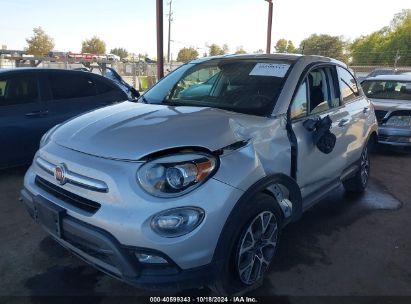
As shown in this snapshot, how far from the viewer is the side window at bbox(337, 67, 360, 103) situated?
13.9 ft

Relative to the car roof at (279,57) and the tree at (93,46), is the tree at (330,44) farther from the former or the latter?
the car roof at (279,57)

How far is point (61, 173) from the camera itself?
8.23ft

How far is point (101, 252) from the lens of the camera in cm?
231

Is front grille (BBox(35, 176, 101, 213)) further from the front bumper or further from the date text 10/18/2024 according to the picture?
the front bumper

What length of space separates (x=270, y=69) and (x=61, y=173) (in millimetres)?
1993

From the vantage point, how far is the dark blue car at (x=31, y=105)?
16.4 feet

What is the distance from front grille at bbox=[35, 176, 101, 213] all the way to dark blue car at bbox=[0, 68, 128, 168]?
2570 mm

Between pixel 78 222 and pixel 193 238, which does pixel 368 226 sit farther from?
pixel 78 222

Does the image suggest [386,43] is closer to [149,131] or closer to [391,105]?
[391,105]

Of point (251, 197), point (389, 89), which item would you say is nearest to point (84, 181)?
point (251, 197)

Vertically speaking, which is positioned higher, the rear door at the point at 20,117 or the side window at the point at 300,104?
the side window at the point at 300,104

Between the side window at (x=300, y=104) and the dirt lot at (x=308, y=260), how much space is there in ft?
4.01

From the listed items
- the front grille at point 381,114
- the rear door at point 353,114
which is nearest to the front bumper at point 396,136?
the front grille at point 381,114

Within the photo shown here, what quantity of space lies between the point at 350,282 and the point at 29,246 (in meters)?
2.74
